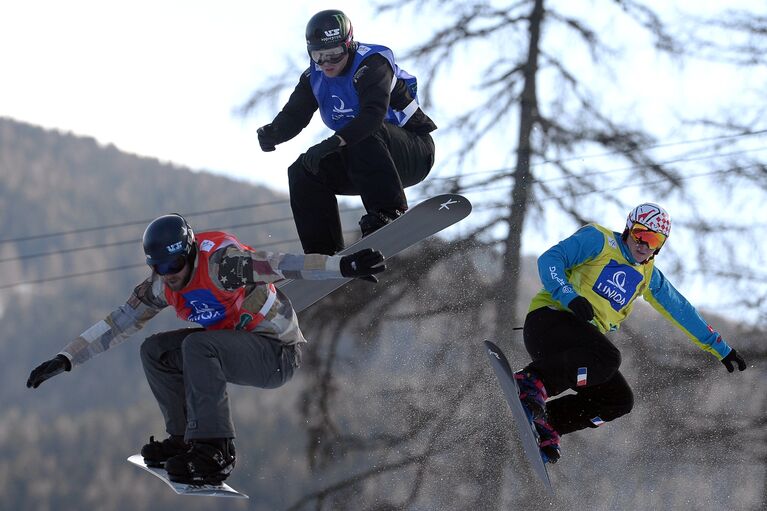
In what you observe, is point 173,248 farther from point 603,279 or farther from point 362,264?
Result: point 603,279

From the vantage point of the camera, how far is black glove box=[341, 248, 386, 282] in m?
4.53

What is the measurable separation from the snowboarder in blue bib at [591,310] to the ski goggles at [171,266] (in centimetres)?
179

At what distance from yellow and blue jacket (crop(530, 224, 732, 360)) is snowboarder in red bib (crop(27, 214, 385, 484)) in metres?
1.06

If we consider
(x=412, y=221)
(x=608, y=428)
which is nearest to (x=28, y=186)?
(x=608, y=428)

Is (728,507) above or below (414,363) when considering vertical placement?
below

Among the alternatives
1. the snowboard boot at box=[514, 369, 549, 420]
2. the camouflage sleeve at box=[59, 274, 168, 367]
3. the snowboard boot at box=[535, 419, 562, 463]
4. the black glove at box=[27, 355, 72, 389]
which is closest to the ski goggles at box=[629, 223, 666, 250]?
the snowboard boot at box=[514, 369, 549, 420]

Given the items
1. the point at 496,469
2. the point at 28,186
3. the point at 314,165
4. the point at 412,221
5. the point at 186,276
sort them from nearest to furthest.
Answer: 1. the point at 186,276
2. the point at 314,165
3. the point at 412,221
4. the point at 496,469
5. the point at 28,186

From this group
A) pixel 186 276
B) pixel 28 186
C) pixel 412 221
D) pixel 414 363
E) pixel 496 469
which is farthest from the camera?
pixel 28 186

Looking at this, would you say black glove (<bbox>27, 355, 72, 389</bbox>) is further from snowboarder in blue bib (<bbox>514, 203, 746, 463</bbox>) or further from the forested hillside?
the forested hillside

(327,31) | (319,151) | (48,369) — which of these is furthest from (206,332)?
(327,31)

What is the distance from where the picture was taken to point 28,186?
28.7m

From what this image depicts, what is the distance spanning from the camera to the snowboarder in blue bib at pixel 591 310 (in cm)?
517

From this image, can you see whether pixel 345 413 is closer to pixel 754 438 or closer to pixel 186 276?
pixel 754 438

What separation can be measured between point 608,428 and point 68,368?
8.44 metres
